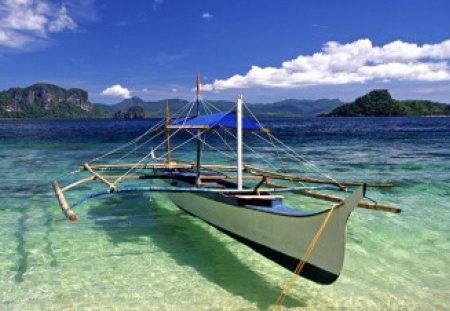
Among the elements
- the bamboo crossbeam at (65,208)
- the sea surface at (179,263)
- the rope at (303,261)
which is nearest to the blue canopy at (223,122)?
the sea surface at (179,263)

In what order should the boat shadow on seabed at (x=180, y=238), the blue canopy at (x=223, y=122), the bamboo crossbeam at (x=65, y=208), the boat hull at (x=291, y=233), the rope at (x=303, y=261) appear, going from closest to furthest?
the boat hull at (x=291, y=233) → the rope at (x=303, y=261) → the bamboo crossbeam at (x=65, y=208) → the boat shadow on seabed at (x=180, y=238) → the blue canopy at (x=223, y=122)

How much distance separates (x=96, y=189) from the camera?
776 inches

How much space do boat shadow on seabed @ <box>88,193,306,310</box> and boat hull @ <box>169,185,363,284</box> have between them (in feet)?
1.98

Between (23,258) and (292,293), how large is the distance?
614 cm

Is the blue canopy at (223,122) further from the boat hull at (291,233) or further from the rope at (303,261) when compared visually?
the rope at (303,261)

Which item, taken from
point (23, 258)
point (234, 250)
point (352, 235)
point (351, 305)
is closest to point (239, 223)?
point (234, 250)

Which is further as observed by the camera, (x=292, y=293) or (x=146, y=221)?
(x=146, y=221)

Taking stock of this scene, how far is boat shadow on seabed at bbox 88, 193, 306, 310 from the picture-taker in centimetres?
862

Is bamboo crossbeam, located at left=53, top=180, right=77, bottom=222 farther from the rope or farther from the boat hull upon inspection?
the rope

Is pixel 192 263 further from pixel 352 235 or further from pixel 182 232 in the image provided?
pixel 352 235

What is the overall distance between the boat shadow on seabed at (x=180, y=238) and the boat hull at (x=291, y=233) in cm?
60

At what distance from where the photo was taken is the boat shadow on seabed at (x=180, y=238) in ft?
28.3

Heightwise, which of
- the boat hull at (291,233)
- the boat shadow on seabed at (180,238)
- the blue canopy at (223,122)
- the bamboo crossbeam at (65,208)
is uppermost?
the blue canopy at (223,122)

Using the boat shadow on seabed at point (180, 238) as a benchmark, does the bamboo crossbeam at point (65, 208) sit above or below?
above
